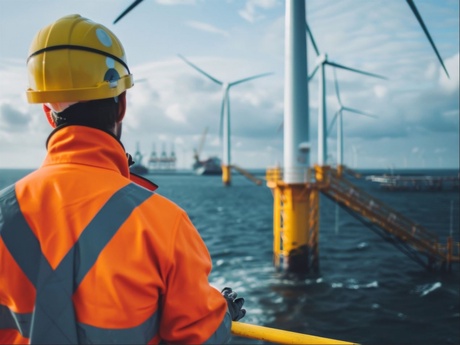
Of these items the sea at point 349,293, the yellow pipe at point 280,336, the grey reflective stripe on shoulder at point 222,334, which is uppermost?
the grey reflective stripe on shoulder at point 222,334

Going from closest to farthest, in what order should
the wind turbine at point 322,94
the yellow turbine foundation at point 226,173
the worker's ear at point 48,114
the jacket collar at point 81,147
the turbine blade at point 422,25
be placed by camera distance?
the jacket collar at point 81,147 < the worker's ear at point 48,114 < the turbine blade at point 422,25 < the wind turbine at point 322,94 < the yellow turbine foundation at point 226,173

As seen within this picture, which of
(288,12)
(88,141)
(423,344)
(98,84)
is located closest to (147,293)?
(88,141)

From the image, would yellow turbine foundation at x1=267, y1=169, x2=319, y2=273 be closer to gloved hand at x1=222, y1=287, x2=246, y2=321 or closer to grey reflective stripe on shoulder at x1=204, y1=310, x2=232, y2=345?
gloved hand at x1=222, y1=287, x2=246, y2=321

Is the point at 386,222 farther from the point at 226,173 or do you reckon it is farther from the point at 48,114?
the point at 226,173

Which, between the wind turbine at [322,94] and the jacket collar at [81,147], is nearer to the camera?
the jacket collar at [81,147]

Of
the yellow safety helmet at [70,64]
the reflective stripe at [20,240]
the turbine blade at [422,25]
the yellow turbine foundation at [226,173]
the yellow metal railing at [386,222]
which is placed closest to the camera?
the reflective stripe at [20,240]

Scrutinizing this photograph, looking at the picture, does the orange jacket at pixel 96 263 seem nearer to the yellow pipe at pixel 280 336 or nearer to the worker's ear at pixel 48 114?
the worker's ear at pixel 48 114

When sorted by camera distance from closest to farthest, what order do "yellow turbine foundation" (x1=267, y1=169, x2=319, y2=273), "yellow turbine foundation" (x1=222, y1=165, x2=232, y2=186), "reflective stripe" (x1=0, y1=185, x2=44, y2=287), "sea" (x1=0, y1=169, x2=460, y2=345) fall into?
"reflective stripe" (x1=0, y1=185, x2=44, y2=287) → "sea" (x1=0, y1=169, x2=460, y2=345) → "yellow turbine foundation" (x1=267, y1=169, x2=319, y2=273) → "yellow turbine foundation" (x1=222, y1=165, x2=232, y2=186)

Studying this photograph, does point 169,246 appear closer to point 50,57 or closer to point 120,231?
point 120,231

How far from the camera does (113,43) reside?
7.28 ft

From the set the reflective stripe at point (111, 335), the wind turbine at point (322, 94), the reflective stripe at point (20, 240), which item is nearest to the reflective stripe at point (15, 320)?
the reflective stripe at point (20, 240)

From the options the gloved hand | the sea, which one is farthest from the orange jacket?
the sea

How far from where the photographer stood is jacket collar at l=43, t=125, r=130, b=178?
1903 mm

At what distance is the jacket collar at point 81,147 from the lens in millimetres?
1903
